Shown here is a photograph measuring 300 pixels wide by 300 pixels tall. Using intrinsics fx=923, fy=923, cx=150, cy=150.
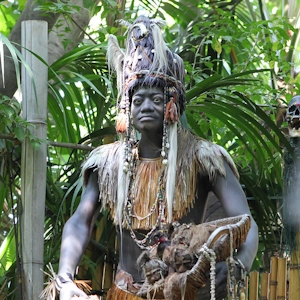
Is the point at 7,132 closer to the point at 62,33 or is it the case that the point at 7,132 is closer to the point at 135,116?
the point at 135,116

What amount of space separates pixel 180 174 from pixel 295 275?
A: 3.32ft

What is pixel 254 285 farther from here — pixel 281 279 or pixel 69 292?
pixel 69 292

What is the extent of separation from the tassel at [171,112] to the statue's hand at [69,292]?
893mm

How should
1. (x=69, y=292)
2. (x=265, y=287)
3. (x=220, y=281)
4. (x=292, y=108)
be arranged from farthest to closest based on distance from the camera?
1. (x=292, y=108)
2. (x=265, y=287)
3. (x=69, y=292)
4. (x=220, y=281)

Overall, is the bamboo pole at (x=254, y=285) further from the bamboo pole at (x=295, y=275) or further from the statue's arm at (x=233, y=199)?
the statue's arm at (x=233, y=199)

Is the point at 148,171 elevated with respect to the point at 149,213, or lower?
elevated

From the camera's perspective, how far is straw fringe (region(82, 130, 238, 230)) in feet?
14.1

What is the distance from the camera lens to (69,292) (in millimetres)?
3914

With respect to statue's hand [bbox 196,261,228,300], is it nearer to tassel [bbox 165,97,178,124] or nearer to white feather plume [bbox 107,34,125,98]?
tassel [bbox 165,97,178,124]

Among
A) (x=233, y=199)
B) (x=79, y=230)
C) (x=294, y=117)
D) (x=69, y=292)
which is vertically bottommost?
(x=69, y=292)

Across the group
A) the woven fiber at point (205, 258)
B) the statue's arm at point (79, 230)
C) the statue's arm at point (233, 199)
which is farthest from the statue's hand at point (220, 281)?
the statue's arm at point (79, 230)

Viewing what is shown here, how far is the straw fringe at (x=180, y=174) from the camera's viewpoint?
14.1 ft

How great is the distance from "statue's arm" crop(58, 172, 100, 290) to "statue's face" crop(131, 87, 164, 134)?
16.1 inches

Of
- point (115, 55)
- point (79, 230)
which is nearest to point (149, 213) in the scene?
point (79, 230)
